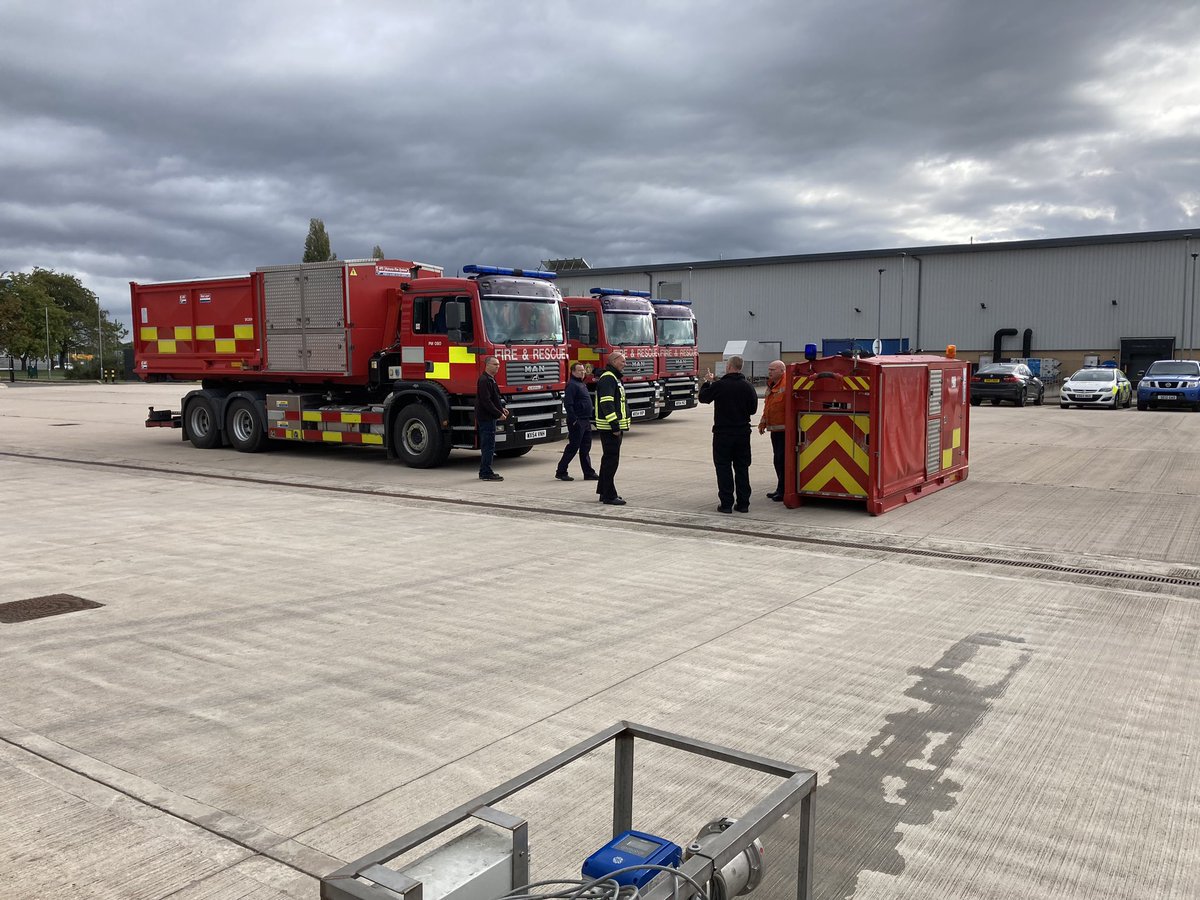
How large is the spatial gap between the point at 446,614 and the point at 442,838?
3092 millimetres

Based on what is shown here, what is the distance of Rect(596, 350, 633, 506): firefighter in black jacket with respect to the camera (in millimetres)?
11398

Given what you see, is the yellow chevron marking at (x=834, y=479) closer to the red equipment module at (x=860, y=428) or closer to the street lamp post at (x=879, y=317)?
the red equipment module at (x=860, y=428)

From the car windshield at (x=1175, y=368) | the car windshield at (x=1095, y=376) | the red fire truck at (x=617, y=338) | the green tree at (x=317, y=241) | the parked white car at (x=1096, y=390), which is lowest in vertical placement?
the parked white car at (x=1096, y=390)

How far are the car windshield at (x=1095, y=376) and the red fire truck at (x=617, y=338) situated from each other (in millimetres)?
16668

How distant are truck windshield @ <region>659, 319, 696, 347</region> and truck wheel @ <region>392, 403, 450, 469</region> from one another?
8611 millimetres

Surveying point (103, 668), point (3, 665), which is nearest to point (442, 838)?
point (103, 668)

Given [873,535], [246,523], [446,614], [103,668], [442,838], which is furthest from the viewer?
[246,523]

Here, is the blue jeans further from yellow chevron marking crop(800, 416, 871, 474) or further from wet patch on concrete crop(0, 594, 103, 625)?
wet patch on concrete crop(0, 594, 103, 625)

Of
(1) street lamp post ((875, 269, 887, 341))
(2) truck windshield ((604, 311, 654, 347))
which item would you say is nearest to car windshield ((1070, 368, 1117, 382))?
(2) truck windshield ((604, 311, 654, 347))

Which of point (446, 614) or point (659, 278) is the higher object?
point (659, 278)

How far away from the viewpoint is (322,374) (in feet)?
51.8

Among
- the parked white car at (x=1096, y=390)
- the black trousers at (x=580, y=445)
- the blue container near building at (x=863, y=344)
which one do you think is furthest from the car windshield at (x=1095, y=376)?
the black trousers at (x=580, y=445)

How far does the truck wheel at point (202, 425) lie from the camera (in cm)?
1809

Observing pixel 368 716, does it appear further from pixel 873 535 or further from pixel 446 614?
pixel 873 535
